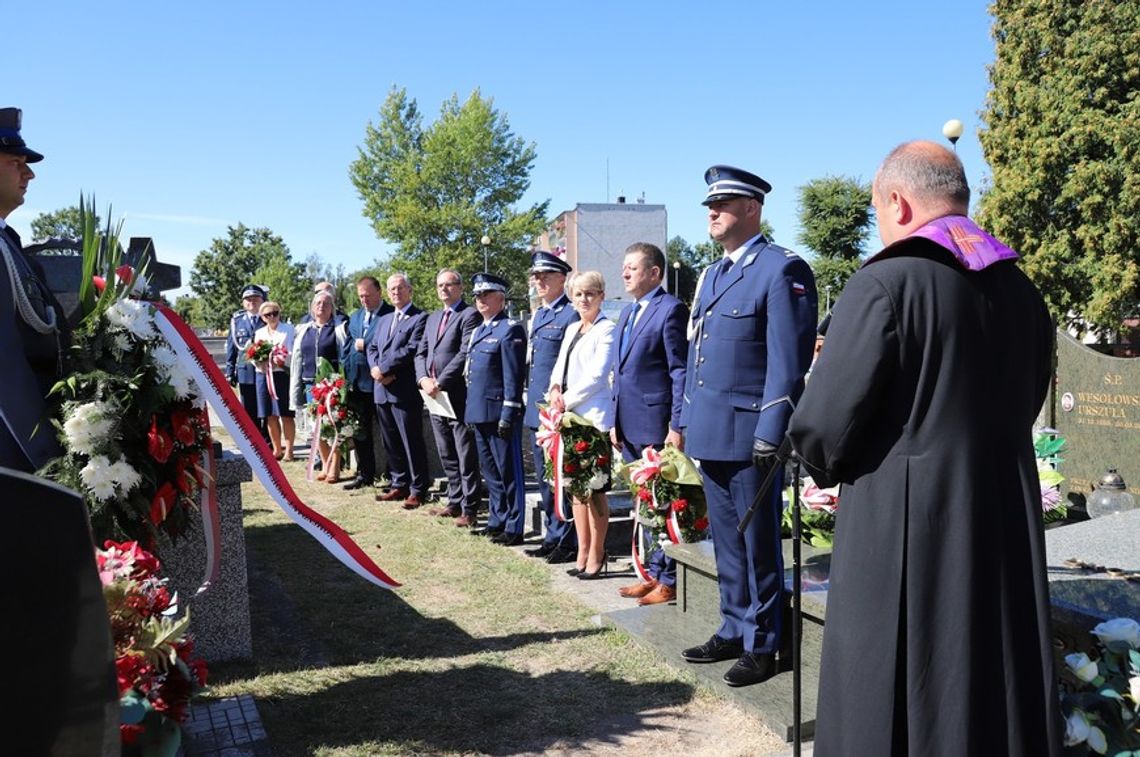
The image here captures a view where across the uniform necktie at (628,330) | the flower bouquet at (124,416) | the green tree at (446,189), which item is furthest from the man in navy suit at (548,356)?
the green tree at (446,189)

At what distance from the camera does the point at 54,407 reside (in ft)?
10.6

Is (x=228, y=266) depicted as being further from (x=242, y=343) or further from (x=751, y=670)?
(x=751, y=670)

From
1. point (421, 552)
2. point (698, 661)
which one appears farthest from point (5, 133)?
point (421, 552)

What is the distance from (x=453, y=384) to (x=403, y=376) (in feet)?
3.28

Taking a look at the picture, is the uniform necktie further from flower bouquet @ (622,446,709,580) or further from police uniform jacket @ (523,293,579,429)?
police uniform jacket @ (523,293,579,429)

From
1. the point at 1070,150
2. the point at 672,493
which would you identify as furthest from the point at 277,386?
the point at 1070,150

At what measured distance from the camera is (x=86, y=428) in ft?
10.3

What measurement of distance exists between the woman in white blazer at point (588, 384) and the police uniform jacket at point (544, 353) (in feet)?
1.69

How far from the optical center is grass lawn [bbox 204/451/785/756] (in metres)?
3.67

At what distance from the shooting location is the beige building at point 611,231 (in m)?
55.8

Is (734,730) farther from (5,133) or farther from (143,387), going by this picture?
(5,133)

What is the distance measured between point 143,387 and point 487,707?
205cm

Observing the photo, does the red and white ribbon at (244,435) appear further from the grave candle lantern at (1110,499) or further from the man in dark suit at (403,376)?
the grave candle lantern at (1110,499)

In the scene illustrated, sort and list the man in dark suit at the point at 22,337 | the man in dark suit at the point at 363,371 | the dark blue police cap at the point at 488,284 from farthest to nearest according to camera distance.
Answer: the man in dark suit at the point at 363,371, the dark blue police cap at the point at 488,284, the man in dark suit at the point at 22,337
